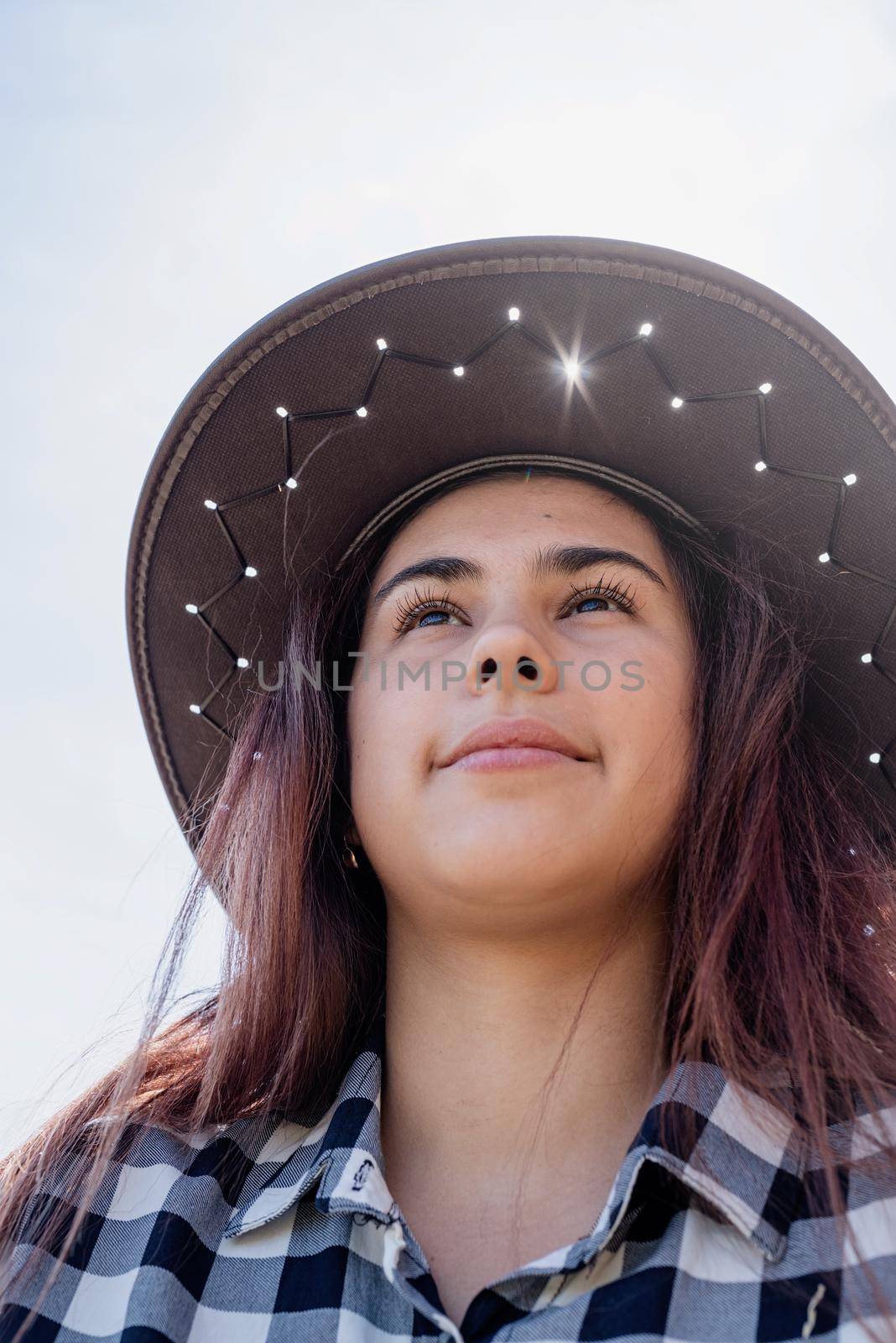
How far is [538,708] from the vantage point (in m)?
1.87

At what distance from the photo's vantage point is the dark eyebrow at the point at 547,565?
208 centimetres

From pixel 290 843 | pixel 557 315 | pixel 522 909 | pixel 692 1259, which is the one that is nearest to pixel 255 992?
pixel 290 843

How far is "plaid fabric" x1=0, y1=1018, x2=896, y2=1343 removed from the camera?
54.6 inches

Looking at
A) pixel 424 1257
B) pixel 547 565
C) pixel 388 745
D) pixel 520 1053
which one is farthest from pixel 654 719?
pixel 424 1257

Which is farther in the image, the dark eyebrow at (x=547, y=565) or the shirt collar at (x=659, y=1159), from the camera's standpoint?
the dark eyebrow at (x=547, y=565)

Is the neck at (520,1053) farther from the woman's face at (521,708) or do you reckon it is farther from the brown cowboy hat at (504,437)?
the brown cowboy hat at (504,437)

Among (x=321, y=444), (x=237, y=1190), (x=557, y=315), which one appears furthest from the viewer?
(x=321, y=444)

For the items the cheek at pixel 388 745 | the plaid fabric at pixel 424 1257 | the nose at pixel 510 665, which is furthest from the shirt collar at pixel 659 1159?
the nose at pixel 510 665

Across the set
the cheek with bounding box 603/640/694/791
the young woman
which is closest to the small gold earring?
the young woman

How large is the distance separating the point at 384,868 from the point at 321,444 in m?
0.78

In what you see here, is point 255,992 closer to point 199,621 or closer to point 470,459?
point 199,621

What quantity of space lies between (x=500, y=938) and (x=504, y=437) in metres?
0.93

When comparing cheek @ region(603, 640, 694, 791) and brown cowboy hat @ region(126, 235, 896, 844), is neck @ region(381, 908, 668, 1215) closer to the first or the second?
cheek @ region(603, 640, 694, 791)

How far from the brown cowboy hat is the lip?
0.61 metres
